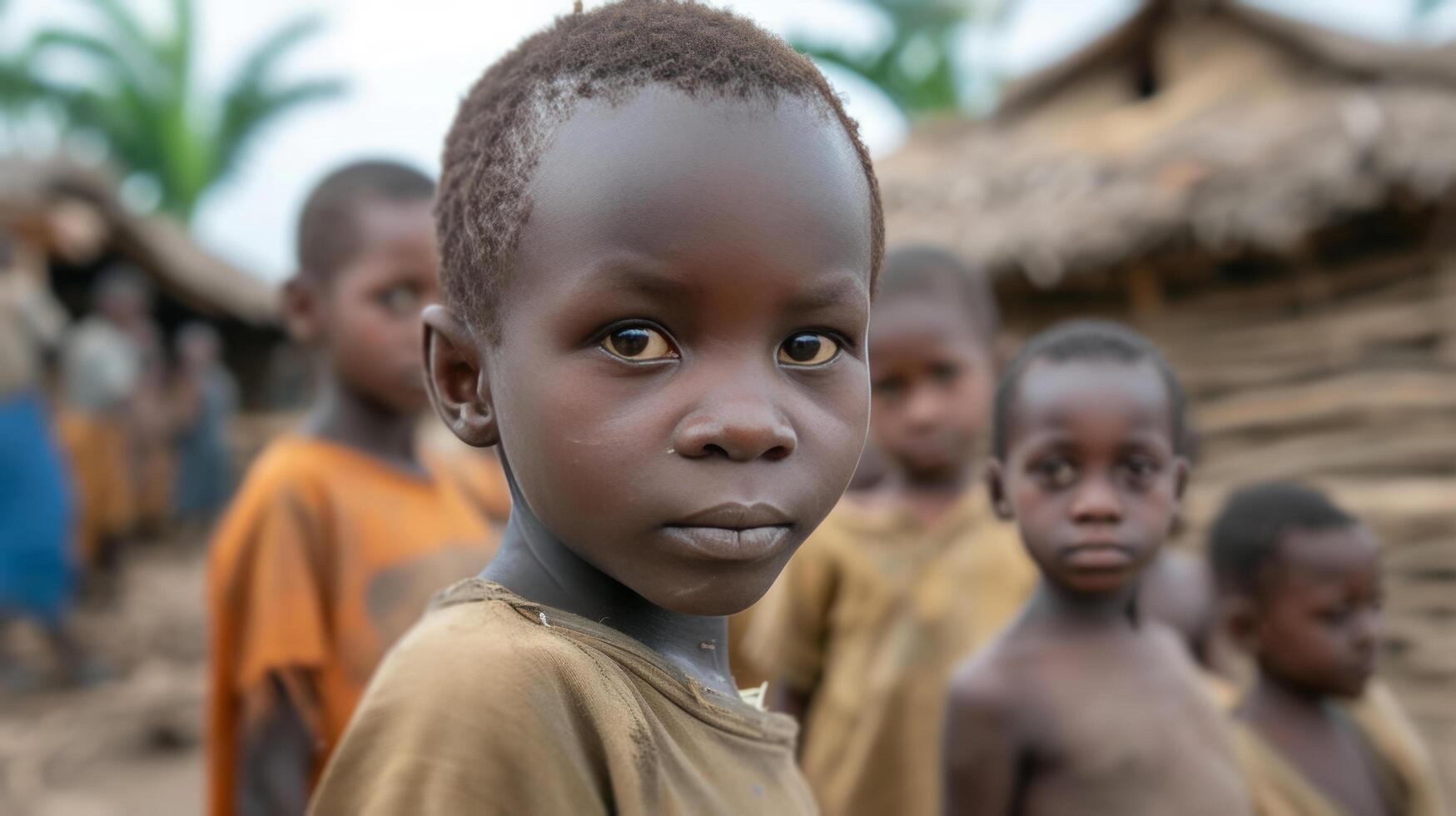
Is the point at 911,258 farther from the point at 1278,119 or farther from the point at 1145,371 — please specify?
the point at 1278,119

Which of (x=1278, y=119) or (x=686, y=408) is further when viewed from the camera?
(x=1278, y=119)

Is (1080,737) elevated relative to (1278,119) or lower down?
lower down

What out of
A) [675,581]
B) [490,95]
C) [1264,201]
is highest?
[1264,201]

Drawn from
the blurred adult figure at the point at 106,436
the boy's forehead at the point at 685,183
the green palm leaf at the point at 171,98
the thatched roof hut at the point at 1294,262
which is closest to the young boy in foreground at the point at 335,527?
the boy's forehead at the point at 685,183

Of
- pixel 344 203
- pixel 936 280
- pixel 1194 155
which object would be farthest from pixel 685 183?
pixel 1194 155

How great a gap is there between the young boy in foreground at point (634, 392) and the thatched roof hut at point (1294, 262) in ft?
16.6

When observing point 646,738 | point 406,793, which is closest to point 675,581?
point 646,738

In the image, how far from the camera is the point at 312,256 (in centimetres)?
251

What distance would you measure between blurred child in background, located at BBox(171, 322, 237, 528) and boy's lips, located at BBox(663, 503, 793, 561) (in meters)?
9.55

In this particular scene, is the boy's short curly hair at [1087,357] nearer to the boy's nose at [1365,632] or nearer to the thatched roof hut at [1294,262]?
the boy's nose at [1365,632]

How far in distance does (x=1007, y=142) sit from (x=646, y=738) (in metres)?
7.95

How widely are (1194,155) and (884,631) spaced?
4571 mm

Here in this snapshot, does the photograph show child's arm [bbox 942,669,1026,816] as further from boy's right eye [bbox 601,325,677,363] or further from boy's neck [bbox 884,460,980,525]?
boy's right eye [bbox 601,325,677,363]

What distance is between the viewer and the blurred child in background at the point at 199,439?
9.74 m
